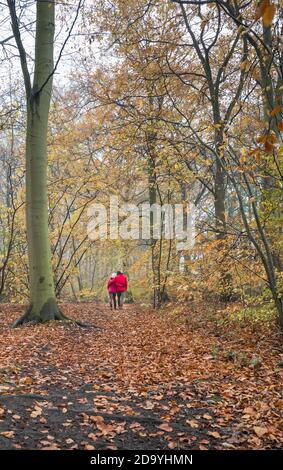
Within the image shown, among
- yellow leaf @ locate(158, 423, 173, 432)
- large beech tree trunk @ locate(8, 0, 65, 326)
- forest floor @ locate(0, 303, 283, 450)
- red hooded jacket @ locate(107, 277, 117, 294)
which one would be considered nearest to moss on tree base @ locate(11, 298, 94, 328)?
large beech tree trunk @ locate(8, 0, 65, 326)

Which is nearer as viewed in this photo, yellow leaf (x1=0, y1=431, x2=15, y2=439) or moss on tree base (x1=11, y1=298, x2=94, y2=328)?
yellow leaf (x1=0, y1=431, x2=15, y2=439)

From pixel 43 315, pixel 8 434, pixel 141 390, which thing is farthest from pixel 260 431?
pixel 43 315

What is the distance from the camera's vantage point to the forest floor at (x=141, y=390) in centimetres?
377

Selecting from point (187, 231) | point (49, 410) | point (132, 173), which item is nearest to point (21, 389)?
point (49, 410)

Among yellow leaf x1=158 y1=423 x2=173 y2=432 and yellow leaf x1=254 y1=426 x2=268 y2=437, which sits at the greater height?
yellow leaf x1=254 y1=426 x2=268 y2=437

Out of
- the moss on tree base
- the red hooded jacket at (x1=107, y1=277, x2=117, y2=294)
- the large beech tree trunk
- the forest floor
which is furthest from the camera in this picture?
the red hooded jacket at (x1=107, y1=277, x2=117, y2=294)

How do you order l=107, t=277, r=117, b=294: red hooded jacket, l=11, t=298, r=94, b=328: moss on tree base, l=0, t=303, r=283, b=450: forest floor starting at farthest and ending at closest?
l=107, t=277, r=117, b=294: red hooded jacket, l=11, t=298, r=94, b=328: moss on tree base, l=0, t=303, r=283, b=450: forest floor

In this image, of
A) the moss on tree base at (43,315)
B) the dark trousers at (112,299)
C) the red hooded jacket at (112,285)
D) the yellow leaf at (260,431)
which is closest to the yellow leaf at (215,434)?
the yellow leaf at (260,431)

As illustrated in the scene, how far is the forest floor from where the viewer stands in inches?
148

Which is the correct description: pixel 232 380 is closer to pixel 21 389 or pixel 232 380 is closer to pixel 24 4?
pixel 21 389

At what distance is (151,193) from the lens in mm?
18375

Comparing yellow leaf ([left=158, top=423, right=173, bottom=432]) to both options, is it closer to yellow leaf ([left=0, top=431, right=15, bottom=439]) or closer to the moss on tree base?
yellow leaf ([left=0, top=431, right=15, bottom=439])

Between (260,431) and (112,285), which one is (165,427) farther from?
(112,285)

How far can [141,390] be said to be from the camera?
5.20 m
